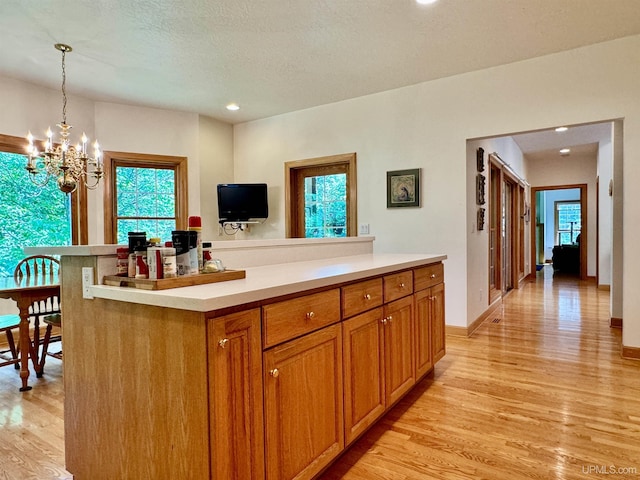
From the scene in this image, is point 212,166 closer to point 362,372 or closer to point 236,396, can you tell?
point 362,372

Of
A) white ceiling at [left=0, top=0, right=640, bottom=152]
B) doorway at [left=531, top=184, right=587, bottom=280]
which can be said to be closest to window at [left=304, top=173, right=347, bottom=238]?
white ceiling at [left=0, top=0, right=640, bottom=152]

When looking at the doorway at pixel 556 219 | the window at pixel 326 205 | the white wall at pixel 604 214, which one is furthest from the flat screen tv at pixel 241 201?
the doorway at pixel 556 219

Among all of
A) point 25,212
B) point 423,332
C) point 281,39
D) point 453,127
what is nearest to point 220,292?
point 423,332

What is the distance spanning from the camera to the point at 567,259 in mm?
9250

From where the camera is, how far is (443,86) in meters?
3.99

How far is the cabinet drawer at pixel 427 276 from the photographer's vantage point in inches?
99.6

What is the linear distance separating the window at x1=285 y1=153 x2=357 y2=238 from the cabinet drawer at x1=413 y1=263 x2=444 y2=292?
1.81 metres

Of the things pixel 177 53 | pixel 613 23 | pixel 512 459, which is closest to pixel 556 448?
pixel 512 459

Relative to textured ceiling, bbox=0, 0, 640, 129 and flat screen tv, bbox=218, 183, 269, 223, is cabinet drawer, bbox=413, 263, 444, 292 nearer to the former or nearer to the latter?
textured ceiling, bbox=0, 0, 640, 129

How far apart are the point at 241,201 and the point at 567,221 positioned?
12.1 m

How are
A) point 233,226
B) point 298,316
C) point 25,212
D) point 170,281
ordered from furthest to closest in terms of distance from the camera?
point 233,226 → point 25,212 → point 298,316 → point 170,281

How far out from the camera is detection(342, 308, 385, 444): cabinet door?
1.78m

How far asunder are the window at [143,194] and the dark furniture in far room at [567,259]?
860 cm

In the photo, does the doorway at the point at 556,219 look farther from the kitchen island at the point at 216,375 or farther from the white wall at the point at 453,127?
the kitchen island at the point at 216,375
